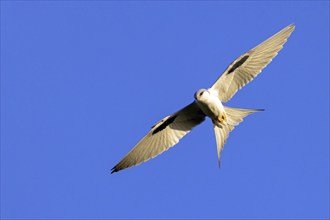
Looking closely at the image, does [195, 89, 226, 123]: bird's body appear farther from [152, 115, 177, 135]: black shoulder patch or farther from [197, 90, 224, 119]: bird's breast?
[152, 115, 177, 135]: black shoulder patch

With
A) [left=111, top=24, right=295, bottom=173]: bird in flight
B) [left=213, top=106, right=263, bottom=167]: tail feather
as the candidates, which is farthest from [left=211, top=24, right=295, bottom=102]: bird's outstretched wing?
[left=213, top=106, right=263, bottom=167]: tail feather

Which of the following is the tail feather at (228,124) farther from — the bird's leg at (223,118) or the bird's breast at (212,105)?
the bird's breast at (212,105)

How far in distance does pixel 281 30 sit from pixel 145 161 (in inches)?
116

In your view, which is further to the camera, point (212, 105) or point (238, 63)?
point (238, 63)

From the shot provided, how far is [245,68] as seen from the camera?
32.4 feet

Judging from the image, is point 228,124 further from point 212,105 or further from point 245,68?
point 245,68

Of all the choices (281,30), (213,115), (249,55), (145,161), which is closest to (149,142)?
(145,161)

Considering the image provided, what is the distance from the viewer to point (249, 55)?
9.88 metres

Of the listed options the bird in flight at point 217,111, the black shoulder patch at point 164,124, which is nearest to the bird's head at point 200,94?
the bird in flight at point 217,111

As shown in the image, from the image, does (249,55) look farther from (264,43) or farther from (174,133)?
(174,133)

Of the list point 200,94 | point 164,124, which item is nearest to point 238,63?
point 200,94

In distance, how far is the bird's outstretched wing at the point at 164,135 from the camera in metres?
9.93

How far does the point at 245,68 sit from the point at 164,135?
5.56ft

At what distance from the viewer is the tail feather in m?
9.45
